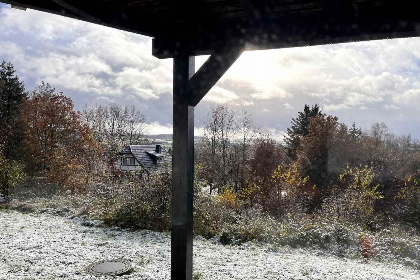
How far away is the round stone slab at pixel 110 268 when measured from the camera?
4812mm

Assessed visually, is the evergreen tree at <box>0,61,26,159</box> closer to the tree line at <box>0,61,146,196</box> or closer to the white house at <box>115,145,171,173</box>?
the tree line at <box>0,61,146,196</box>

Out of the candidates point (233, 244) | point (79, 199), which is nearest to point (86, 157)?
point (79, 199)

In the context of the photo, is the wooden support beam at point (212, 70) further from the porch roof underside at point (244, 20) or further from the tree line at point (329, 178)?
the tree line at point (329, 178)

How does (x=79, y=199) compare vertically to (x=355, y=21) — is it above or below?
below

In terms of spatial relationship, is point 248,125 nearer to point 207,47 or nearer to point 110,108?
point 110,108

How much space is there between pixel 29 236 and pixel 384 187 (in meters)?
15.3

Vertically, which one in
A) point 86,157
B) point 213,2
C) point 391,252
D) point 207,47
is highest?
point 213,2

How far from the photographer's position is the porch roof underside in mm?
2311

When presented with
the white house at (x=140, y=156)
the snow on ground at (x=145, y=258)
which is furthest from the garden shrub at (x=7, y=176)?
the white house at (x=140, y=156)

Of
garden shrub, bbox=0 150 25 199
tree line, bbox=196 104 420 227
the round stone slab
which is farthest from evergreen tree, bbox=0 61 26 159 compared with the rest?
the round stone slab

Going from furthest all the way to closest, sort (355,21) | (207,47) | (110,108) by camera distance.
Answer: (110,108) → (207,47) → (355,21)

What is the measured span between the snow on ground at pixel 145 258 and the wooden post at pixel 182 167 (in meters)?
1.86

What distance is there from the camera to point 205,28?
2.88 meters

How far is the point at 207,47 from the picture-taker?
2.86 metres
